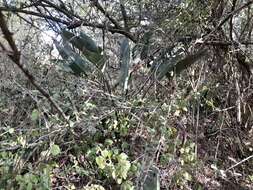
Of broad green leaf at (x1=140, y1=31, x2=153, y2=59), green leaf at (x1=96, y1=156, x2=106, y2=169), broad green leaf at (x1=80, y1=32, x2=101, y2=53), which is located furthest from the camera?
broad green leaf at (x1=140, y1=31, x2=153, y2=59)

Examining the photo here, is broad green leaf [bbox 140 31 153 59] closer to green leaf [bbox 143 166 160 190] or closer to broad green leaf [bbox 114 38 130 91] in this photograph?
broad green leaf [bbox 114 38 130 91]

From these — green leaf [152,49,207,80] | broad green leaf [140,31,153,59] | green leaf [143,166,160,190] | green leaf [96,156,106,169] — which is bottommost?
green leaf [143,166,160,190]

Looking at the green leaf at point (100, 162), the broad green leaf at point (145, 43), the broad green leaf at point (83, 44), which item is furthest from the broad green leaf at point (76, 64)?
the green leaf at point (100, 162)

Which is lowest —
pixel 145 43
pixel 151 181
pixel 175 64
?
pixel 151 181

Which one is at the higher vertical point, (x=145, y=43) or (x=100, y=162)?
(x=145, y=43)

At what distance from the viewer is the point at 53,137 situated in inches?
103

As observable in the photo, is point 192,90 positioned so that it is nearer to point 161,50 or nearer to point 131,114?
point 161,50

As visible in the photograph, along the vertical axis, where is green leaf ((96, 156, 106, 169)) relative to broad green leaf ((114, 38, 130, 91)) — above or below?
below

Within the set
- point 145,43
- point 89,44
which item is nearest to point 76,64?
point 89,44

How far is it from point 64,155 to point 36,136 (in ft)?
0.74

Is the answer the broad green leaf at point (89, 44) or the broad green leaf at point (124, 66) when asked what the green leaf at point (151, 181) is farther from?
the broad green leaf at point (89, 44)

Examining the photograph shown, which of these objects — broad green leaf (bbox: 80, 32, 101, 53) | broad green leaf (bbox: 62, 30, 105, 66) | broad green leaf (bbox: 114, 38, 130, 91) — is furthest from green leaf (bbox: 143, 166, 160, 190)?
broad green leaf (bbox: 80, 32, 101, 53)

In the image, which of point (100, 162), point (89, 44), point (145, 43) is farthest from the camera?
point (145, 43)

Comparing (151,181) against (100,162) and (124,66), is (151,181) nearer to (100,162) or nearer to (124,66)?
(100,162)
